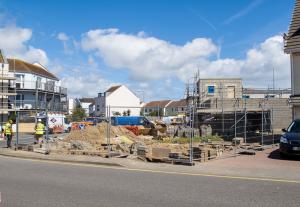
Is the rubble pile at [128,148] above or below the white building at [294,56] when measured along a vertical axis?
below

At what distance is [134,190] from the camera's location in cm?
932

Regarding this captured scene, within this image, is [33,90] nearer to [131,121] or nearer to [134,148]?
[131,121]

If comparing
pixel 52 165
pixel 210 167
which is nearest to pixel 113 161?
pixel 52 165

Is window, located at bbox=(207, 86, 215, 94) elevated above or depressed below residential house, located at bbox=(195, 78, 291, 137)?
above

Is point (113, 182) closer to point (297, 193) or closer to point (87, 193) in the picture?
point (87, 193)

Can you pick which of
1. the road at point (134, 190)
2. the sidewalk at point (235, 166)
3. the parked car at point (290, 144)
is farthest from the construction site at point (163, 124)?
the road at point (134, 190)

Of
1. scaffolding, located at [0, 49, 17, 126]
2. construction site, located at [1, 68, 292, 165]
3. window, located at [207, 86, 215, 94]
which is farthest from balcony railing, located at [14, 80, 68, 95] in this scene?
window, located at [207, 86, 215, 94]

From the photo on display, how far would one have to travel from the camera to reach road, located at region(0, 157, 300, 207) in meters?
8.04

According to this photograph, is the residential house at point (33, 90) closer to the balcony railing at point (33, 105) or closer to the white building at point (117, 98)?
the balcony railing at point (33, 105)

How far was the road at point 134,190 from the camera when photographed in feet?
26.4

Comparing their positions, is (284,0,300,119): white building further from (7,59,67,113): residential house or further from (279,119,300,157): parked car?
(7,59,67,113): residential house

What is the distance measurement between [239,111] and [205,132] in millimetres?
2782

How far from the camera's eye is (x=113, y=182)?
34.4 feet

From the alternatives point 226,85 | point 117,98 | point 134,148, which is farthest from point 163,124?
point 117,98
